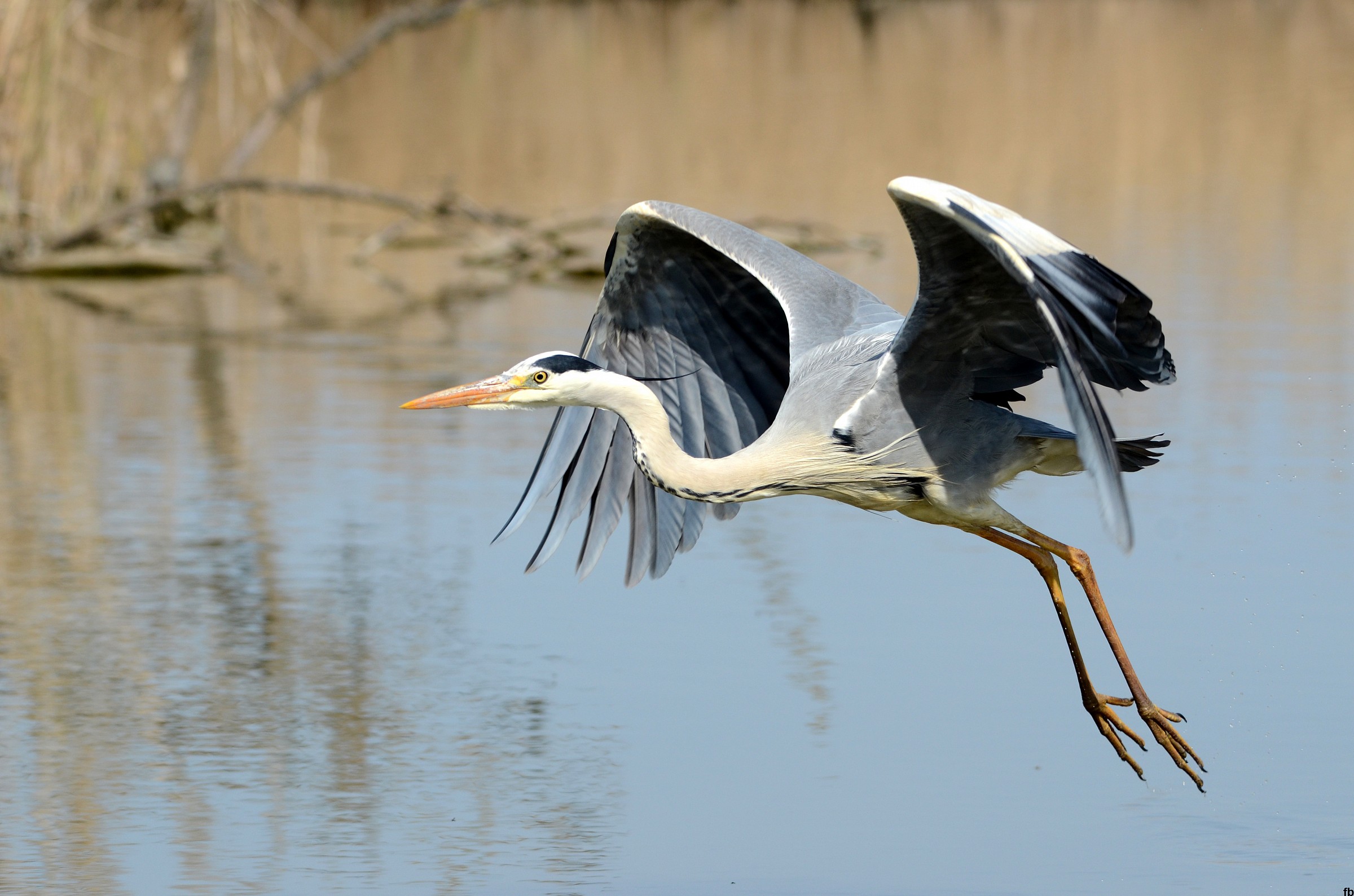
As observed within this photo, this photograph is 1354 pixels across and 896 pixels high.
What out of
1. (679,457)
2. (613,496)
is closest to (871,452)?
(679,457)

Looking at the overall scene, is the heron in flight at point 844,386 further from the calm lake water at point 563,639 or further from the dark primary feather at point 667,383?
the calm lake water at point 563,639

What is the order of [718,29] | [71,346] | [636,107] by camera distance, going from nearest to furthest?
[71,346] → [636,107] → [718,29]

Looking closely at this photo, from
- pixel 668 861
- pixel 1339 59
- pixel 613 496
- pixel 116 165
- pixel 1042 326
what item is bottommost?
pixel 668 861

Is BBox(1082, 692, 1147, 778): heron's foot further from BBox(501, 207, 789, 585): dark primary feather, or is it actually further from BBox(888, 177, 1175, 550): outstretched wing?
BBox(501, 207, 789, 585): dark primary feather

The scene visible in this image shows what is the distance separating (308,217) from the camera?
2039 centimetres

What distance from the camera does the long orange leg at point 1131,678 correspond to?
5.78 meters

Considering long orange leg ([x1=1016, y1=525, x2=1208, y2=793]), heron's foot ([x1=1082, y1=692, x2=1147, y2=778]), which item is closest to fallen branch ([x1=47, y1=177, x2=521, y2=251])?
long orange leg ([x1=1016, y1=525, x2=1208, y2=793])

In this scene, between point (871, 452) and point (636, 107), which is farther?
point (636, 107)

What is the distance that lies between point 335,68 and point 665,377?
10395 mm

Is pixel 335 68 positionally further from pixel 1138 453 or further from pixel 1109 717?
pixel 1109 717

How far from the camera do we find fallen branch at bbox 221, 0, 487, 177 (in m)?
16.8

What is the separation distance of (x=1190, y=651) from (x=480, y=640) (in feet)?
8.29

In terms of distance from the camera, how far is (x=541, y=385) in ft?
19.4

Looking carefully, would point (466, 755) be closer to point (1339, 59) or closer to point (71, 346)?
point (71, 346)
